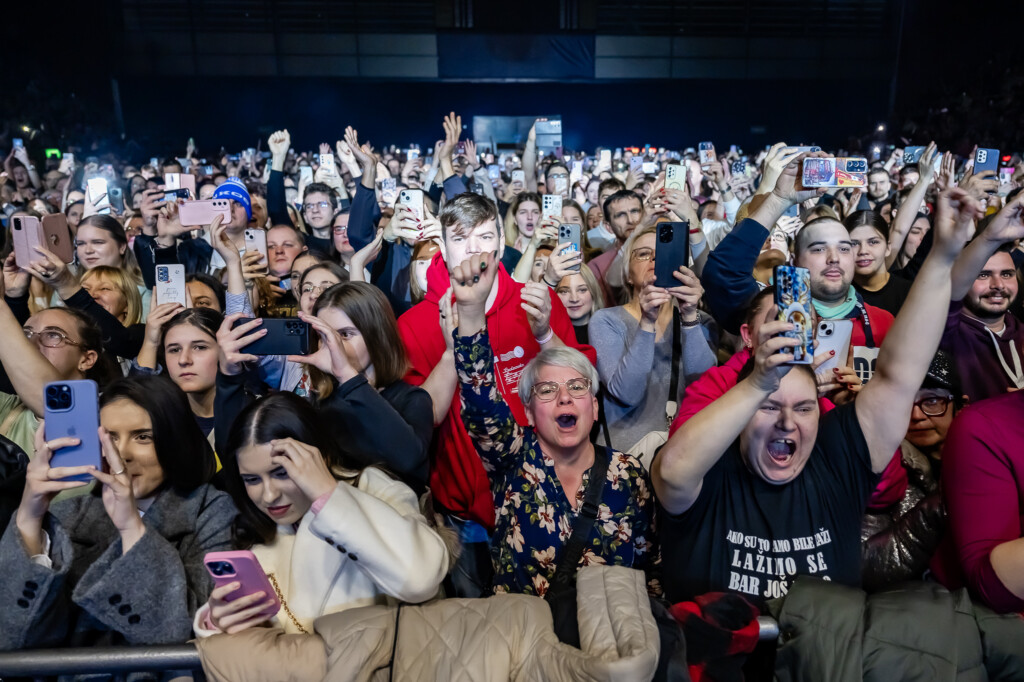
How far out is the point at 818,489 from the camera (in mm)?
1827

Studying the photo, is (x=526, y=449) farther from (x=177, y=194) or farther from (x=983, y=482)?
(x=177, y=194)

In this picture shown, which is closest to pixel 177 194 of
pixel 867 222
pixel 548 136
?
pixel 867 222

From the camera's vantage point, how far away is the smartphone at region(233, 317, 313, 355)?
2189 mm

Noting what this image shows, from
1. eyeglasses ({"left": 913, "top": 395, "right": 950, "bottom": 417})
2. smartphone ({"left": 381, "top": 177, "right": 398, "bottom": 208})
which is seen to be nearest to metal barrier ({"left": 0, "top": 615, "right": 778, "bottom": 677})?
eyeglasses ({"left": 913, "top": 395, "right": 950, "bottom": 417})

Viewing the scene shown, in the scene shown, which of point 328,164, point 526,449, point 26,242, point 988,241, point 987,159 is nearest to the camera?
point 988,241

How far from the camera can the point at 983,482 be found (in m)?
1.71

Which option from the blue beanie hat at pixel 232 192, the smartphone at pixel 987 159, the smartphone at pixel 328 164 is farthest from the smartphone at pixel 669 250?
the smartphone at pixel 328 164

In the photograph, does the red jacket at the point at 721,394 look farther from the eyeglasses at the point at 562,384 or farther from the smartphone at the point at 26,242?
the smartphone at the point at 26,242

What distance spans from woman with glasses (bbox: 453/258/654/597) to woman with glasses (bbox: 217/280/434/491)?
0.24m

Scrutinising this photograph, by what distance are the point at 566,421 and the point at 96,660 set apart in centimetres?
115

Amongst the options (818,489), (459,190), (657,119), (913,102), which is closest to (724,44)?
(657,119)

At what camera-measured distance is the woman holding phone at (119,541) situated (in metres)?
1.58

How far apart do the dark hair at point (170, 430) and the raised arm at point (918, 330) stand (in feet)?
5.48

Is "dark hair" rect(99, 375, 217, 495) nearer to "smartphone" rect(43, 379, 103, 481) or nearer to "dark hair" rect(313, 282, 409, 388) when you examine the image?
"smartphone" rect(43, 379, 103, 481)
